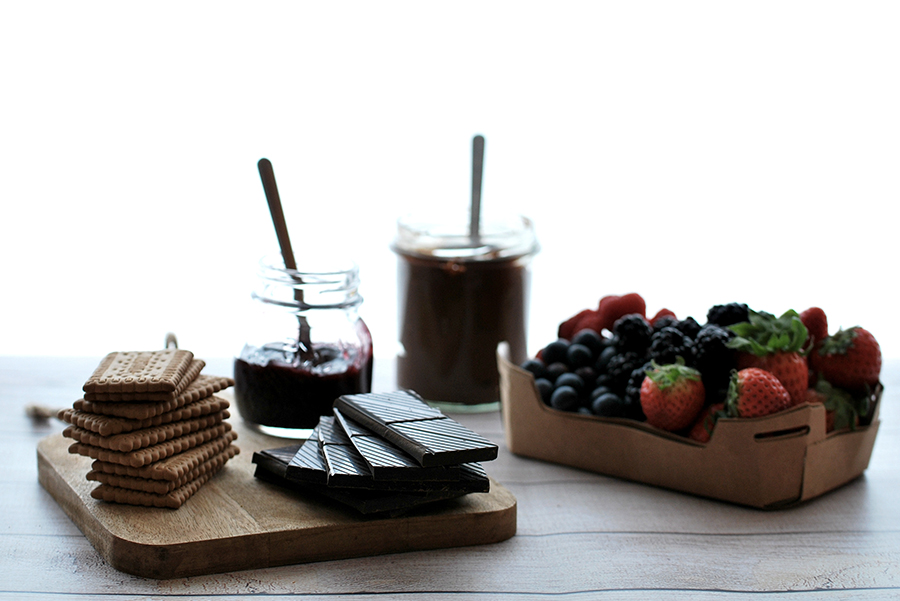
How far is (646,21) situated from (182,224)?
4.33 feet

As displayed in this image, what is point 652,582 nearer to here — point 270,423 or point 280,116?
point 270,423

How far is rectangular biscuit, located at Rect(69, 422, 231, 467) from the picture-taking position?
877mm

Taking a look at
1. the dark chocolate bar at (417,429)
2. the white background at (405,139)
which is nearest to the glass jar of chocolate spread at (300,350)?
the dark chocolate bar at (417,429)

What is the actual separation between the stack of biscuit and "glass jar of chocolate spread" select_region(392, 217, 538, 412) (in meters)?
0.48

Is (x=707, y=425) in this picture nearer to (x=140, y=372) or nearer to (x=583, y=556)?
(x=583, y=556)

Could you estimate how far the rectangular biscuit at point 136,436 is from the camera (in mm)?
874

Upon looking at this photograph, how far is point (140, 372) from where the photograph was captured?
931mm

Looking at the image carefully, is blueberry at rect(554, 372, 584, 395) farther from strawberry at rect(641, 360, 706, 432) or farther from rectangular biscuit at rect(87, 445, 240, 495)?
rectangular biscuit at rect(87, 445, 240, 495)

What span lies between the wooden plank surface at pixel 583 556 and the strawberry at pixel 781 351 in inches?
6.5

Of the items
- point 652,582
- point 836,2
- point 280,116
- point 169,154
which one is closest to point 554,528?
point 652,582

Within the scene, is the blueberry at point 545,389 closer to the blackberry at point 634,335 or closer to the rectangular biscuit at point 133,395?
the blackberry at point 634,335

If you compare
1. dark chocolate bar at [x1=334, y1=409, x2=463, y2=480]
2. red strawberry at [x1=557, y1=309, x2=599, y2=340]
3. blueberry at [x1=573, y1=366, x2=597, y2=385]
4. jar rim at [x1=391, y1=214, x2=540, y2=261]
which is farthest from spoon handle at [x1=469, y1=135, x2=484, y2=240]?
dark chocolate bar at [x1=334, y1=409, x2=463, y2=480]

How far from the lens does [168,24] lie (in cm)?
199

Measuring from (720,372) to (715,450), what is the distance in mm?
106
